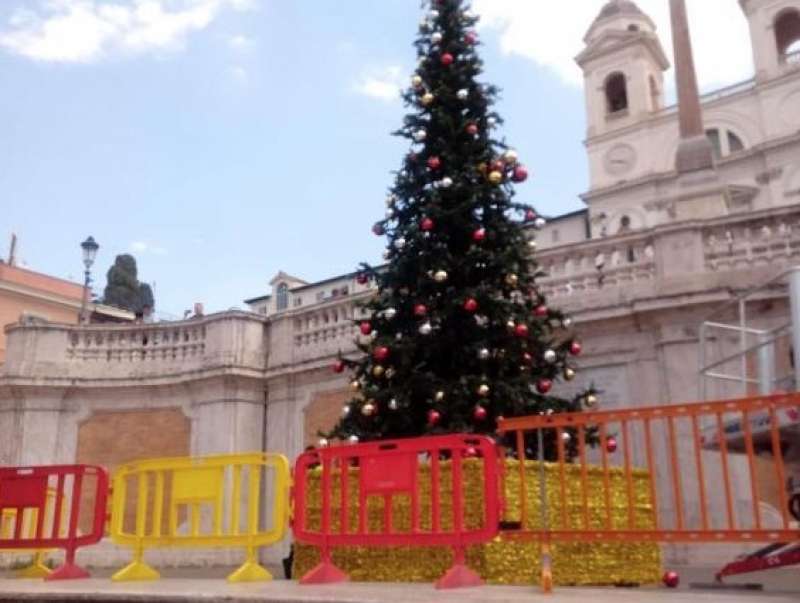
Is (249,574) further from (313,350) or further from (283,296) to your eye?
(283,296)

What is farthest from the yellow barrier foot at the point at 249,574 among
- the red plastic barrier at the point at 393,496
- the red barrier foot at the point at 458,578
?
the red barrier foot at the point at 458,578

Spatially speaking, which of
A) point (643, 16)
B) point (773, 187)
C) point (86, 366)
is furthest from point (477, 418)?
point (643, 16)

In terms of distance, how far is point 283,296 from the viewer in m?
62.4

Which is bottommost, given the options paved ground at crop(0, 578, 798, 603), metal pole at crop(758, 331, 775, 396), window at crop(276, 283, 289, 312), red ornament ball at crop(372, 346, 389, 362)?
paved ground at crop(0, 578, 798, 603)

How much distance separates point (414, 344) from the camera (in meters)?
10.2

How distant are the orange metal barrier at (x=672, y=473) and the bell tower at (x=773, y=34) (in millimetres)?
45529

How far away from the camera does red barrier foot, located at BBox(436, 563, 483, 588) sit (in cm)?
646

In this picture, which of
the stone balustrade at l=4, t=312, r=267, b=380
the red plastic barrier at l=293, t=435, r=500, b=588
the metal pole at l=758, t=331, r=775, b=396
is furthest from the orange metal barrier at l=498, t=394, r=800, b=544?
the stone balustrade at l=4, t=312, r=267, b=380

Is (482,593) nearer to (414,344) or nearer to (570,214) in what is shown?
(414,344)

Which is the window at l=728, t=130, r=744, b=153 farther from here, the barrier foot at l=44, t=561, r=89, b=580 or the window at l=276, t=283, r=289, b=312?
the barrier foot at l=44, t=561, r=89, b=580

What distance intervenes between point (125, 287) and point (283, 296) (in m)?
11.7

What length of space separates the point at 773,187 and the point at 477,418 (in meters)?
43.9

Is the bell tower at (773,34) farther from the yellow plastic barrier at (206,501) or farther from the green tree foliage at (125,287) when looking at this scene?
the yellow plastic barrier at (206,501)

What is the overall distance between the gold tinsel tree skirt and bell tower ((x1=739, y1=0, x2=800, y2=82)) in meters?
49.2
